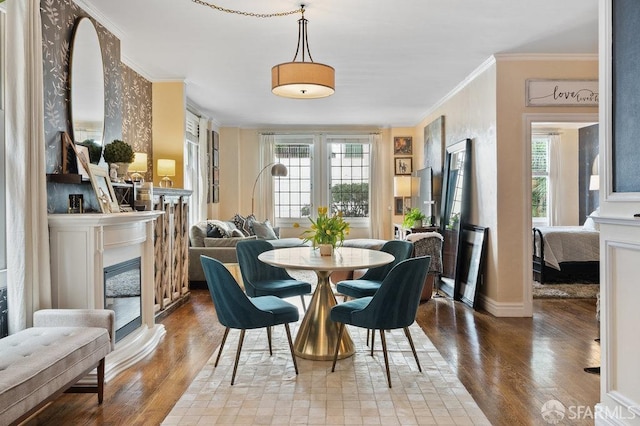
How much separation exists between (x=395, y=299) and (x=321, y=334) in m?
0.85

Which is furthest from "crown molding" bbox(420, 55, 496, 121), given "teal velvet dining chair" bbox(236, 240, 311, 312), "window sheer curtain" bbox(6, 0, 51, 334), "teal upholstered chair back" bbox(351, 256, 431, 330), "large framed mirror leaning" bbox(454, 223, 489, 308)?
"window sheer curtain" bbox(6, 0, 51, 334)

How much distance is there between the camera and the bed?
251 inches

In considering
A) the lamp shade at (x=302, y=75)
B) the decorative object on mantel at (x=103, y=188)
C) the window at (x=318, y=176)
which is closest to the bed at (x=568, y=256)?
the window at (x=318, y=176)

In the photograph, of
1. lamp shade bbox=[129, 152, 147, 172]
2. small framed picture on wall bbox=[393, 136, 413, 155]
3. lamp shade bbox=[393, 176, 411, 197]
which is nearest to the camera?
lamp shade bbox=[129, 152, 147, 172]

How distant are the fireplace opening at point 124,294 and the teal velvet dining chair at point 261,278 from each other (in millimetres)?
862

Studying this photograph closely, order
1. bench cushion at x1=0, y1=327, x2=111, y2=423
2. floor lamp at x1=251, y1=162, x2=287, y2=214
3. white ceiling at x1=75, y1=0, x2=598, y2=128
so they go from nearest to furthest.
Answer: bench cushion at x1=0, y1=327, x2=111, y2=423 < white ceiling at x1=75, y1=0, x2=598, y2=128 < floor lamp at x1=251, y1=162, x2=287, y2=214

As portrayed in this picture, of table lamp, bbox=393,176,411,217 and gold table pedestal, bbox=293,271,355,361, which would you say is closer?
gold table pedestal, bbox=293,271,355,361

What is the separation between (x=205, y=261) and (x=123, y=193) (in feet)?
4.64

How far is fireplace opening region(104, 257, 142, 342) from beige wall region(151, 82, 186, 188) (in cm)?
203

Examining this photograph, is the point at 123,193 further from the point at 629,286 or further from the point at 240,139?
the point at 240,139

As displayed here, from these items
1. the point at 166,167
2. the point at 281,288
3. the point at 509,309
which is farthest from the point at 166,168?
the point at 509,309

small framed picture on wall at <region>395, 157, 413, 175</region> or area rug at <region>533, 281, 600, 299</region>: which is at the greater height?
small framed picture on wall at <region>395, 157, 413, 175</region>

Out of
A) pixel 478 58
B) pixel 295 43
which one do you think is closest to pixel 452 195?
pixel 478 58

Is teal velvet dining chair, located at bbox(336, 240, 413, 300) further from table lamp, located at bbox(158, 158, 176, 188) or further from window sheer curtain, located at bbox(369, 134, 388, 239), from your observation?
window sheer curtain, located at bbox(369, 134, 388, 239)
